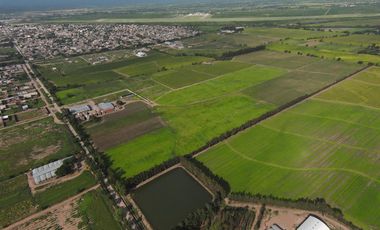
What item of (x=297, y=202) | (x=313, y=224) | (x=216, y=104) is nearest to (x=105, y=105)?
(x=216, y=104)

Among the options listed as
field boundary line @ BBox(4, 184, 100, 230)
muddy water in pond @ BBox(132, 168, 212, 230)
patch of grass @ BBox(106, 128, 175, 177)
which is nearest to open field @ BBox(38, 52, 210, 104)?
patch of grass @ BBox(106, 128, 175, 177)

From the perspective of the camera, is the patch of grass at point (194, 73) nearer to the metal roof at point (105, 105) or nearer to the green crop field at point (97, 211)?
the metal roof at point (105, 105)

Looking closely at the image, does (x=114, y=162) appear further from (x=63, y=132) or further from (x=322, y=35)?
(x=322, y=35)

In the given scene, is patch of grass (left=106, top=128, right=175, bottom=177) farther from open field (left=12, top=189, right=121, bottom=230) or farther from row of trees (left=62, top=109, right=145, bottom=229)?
open field (left=12, top=189, right=121, bottom=230)

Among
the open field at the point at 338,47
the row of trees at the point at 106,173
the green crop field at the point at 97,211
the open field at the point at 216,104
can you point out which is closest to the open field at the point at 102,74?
the open field at the point at 216,104

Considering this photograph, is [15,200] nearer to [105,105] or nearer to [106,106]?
[106,106]

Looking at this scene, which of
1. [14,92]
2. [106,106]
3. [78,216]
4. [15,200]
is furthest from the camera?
[14,92]
